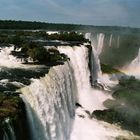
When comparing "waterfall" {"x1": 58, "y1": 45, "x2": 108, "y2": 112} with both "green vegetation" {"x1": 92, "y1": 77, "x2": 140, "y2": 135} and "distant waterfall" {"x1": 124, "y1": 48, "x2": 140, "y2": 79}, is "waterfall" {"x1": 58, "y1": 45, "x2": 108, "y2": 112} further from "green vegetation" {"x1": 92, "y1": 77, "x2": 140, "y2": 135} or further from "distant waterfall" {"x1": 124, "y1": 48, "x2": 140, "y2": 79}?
"distant waterfall" {"x1": 124, "y1": 48, "x2": 140, "y2": 79}

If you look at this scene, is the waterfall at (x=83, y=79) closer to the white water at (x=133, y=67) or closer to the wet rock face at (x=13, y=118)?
the wet rock face at (x=13, y=118)

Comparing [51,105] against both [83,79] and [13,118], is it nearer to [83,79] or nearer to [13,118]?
[13,118]

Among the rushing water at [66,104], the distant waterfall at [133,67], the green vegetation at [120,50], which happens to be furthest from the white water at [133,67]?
the rushing water at [66,104]

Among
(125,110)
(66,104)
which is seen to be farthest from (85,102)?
(66,104)

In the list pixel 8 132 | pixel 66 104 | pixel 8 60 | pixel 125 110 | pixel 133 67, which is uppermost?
pixel 8 60

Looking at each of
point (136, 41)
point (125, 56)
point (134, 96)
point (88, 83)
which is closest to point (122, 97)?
point (134, 96)

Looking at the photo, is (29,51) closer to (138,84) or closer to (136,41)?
(138,84)

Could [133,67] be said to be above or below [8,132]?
below
